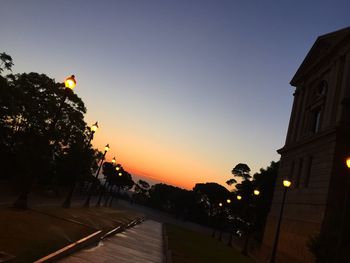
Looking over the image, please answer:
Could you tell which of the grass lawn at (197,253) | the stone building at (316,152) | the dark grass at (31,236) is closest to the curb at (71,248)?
the dark grass at (31,236)

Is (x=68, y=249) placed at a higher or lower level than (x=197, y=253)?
lower

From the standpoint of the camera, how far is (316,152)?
3494 cm

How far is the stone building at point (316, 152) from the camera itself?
3067 centimetres

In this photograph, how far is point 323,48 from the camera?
3984cm

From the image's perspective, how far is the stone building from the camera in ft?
101

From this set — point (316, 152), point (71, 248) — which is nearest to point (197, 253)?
point (316, 152)

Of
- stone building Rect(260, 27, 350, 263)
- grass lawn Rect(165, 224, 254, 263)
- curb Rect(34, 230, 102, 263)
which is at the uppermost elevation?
stone building Rect(260, 27, 350, 263)

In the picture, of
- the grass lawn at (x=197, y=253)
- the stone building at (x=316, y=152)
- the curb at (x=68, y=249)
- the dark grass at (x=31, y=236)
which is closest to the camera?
the dark grass at (x=31, y=236)

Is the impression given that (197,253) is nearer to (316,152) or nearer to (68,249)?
(316,152)

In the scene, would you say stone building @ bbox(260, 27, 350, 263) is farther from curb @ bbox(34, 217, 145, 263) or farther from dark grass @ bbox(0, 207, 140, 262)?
dark grass @ bbox(0, 207, 140, 262)

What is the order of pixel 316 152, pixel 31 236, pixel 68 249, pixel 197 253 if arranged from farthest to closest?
pixel 316 152 → pixel 197 253 → pixel 31 236 → pixel 68 249

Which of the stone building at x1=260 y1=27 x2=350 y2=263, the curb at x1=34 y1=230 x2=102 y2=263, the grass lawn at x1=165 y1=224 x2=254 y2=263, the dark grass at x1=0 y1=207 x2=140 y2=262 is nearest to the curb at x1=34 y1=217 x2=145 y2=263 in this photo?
the curb at x1=34 y1=230 x2=102 y2=263

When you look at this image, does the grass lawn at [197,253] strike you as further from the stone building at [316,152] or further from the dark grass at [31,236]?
the dark grass at [31,236]

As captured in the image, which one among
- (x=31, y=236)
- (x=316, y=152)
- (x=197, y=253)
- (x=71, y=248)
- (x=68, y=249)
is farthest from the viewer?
(x=316, y=152)
